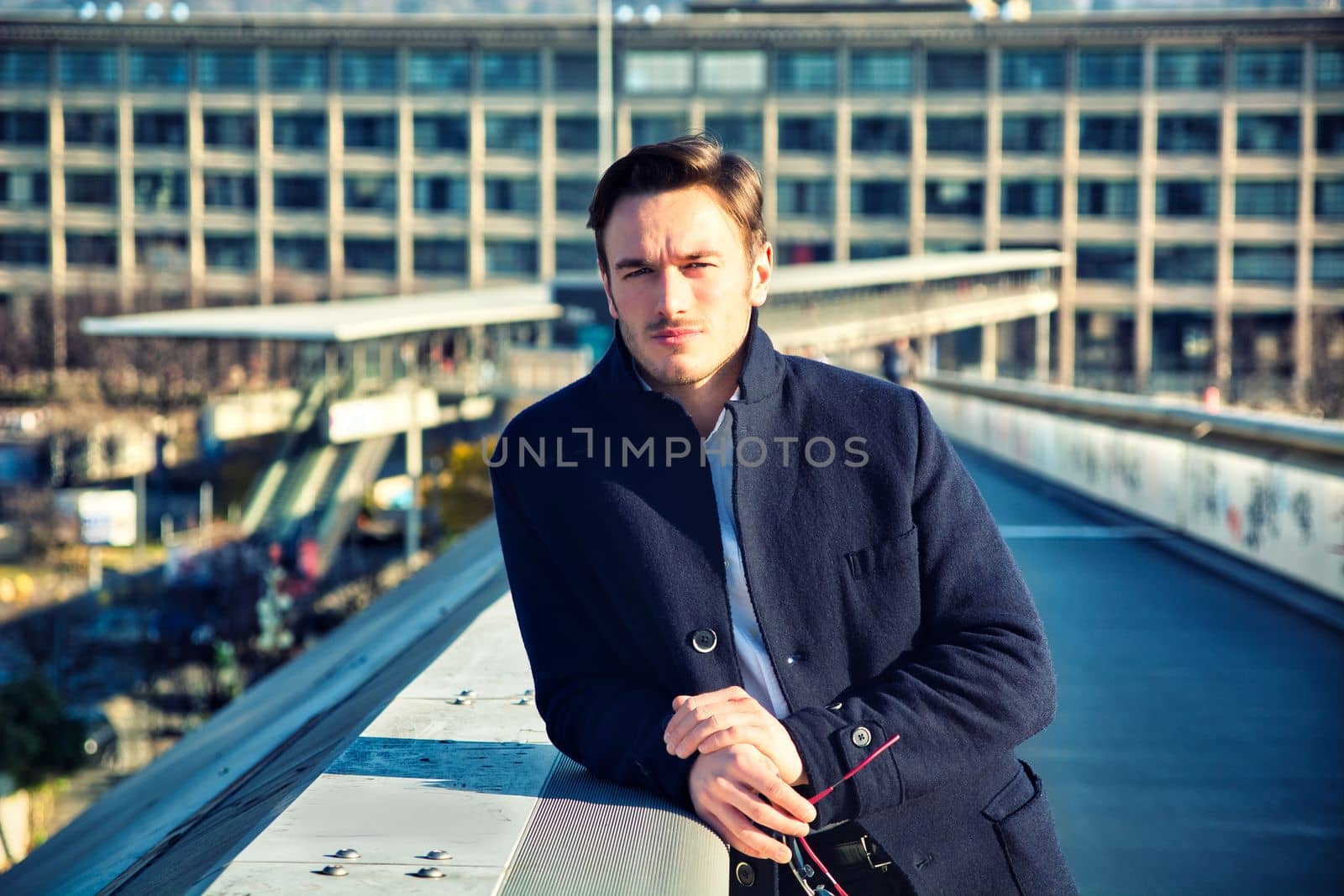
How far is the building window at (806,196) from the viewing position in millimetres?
69812

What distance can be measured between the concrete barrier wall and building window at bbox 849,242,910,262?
2102 inches

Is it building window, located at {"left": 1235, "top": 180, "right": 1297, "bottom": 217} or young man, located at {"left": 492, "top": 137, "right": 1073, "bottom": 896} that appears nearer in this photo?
young man, located at {"left": 492, "top": 137, "right": 1073, "bottom": 896}

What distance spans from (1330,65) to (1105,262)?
12.5 m

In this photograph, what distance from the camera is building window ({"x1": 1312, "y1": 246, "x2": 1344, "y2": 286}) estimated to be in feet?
Result: 218

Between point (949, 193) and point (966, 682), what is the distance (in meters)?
69.4

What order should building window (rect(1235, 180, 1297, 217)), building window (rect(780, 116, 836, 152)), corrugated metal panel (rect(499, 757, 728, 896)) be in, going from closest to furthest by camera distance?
corrugated metal panel (rect(499, 757, 728, 896)) < building window (rect(1235, 180, 1297, 217)) < building window (rect(780, 116, 836, 152))

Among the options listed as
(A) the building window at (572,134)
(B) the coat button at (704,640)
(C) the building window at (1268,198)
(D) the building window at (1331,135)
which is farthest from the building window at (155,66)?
(B) the coat button at (704,640)

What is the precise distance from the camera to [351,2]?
366ft

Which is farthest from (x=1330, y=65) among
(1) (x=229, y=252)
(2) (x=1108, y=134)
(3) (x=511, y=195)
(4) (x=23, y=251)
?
(4) (x=23, y=251)

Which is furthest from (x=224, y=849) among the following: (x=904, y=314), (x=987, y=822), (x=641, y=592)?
(x=904, y=314)

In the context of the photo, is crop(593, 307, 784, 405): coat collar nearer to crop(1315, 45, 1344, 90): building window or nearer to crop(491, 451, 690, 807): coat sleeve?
crop(491, 451, 690, 807): coat sleeve

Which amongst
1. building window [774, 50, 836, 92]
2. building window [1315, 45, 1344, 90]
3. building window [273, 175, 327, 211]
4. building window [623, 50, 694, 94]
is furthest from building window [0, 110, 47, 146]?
building window [1315, 45, 1344, 90]

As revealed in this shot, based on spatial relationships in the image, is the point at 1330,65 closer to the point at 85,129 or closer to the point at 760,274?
the point at 85,129

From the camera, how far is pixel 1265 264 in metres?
67.2
